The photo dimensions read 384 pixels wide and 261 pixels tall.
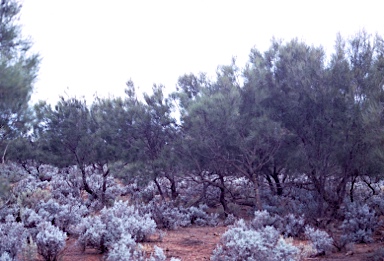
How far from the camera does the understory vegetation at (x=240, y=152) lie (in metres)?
7.06

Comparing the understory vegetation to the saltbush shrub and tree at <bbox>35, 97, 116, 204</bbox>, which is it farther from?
tree at <bbox>35, 97, 116, 204</bbox>

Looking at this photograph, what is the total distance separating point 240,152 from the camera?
468 inches

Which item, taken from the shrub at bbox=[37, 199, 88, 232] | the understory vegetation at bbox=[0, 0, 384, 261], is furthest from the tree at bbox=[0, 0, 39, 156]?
the shrub at bbox=[37, 199, 88, 232]

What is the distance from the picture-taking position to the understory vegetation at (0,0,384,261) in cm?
706

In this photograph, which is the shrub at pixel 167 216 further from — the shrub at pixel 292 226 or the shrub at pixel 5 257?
the shrub at pixel 5 257

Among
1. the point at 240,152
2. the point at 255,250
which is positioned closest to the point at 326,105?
the point at 240,152

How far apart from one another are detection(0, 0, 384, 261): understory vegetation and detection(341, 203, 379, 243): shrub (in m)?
0.03

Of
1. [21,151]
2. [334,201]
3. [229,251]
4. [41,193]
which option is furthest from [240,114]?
[21,151]

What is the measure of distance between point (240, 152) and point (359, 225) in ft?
12.2

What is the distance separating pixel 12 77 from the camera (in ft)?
18.5

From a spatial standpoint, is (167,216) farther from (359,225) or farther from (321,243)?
(359,225)

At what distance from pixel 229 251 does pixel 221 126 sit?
17.0 ft

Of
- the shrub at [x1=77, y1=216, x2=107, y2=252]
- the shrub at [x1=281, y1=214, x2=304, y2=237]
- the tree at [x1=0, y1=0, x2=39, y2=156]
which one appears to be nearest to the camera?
the tree at [x1=0, y1=0, x2=39, y2=156]

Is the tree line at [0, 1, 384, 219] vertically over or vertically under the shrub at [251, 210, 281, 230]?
over
